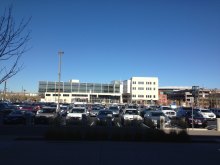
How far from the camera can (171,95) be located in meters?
168

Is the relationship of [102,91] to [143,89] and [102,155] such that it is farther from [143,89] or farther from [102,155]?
[102,155]

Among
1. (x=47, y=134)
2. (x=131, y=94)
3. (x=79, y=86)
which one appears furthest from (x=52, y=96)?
(x=47, y=134)

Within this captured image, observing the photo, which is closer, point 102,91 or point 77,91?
point 77,91

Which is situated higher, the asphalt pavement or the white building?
the white building

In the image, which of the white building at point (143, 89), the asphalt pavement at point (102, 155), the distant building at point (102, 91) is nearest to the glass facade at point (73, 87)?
the distant building at point (102, 91)

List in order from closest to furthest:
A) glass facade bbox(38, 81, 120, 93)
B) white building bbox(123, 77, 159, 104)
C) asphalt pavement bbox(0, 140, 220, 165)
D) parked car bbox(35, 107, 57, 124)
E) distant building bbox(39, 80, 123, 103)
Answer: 1. asphalt pavement bbox(0, 140, 220, 165)
2. parked car bbox(35, 107, 57, 124)
3. distant building bbox(39, 80, 123, 103)
4. glass facade bbox(38, 81, 120, 93)
5. white building bbox(123, 77, 159, 104)

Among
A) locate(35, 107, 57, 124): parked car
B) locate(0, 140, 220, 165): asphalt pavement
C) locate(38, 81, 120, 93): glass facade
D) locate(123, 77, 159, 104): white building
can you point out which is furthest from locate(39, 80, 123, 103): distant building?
locate(0, 140, 220, 165): asphalt pavement

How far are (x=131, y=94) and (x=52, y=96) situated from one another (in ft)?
124

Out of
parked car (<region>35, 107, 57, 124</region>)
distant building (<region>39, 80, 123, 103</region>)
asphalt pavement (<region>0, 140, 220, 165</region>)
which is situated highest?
distant building (<region>39, 80, 123, 103</region>)

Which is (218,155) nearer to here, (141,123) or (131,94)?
(141,123)

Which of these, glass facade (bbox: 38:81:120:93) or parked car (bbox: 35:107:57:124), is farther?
glass facade (bbox: 38:81:120:93)

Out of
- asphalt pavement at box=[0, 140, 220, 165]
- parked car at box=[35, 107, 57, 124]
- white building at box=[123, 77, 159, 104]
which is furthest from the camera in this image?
white building at box=[123, 77, 159, 104]

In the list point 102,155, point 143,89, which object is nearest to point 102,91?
point 143,89

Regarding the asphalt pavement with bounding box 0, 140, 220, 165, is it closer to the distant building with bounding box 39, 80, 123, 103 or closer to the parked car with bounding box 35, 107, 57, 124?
the parked car with bounding box 35, 107, 57, 124
